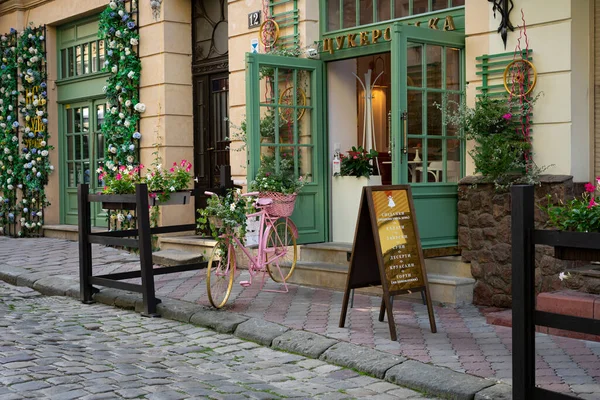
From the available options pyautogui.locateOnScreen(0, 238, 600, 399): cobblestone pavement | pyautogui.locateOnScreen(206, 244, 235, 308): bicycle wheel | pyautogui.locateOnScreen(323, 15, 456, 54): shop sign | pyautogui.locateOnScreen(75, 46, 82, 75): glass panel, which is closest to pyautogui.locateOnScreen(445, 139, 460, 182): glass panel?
pyautogui.locateOnScreen(323, 15, 456, 54): shop sign

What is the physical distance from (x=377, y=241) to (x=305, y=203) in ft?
9.62

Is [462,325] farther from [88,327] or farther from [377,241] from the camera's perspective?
[88,327]

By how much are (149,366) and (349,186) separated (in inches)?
160

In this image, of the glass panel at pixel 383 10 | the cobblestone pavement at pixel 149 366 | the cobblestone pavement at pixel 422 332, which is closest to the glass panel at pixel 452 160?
the cobblestone pavement at pixel 422 332

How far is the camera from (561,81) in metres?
7.16

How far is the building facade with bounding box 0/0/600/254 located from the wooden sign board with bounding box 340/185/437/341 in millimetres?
1101

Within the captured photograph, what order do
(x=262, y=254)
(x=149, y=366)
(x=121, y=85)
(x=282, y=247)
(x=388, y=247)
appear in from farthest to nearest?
(x=121, y=85) < (x=282, y=247) < (x=262, y=254) < (x=388, y=247) < (x=149, y=366)

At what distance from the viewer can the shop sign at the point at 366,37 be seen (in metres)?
8.15

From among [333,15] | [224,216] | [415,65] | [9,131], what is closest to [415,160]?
[415,65]

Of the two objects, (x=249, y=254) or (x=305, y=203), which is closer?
(x=249, y=254)

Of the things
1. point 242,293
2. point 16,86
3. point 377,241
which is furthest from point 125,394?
point 16,86

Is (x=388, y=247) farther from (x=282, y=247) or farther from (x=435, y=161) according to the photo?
(x=282, y=247)

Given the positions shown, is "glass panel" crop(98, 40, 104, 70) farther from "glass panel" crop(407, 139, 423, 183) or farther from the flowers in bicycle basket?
"glass panel" crop(407, 139, 423, 183)

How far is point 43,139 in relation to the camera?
14781 mm
